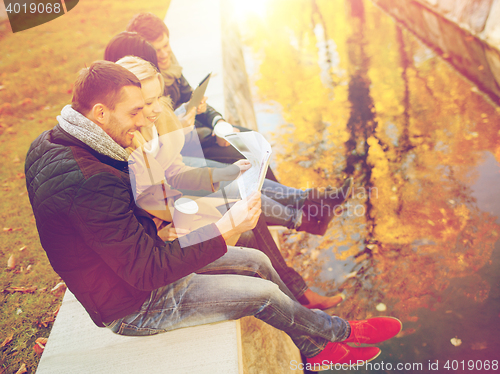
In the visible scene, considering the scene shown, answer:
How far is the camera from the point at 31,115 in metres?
4.58

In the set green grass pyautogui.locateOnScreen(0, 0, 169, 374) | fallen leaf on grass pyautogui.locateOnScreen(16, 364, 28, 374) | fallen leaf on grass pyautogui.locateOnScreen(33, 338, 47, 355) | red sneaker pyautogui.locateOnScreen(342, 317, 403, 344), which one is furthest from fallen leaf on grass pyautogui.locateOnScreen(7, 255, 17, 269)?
red sneaker pyautogui.locateOnScreen(342, 317, 403, 344)

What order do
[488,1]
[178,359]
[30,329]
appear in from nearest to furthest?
[178,359] → [30,329] → [488,1]

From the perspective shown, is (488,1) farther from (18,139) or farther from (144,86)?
(18,139)

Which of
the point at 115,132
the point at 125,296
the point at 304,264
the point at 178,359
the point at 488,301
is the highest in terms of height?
the point at 115,132

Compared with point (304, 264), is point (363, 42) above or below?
above

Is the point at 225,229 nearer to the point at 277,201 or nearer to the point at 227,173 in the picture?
the point at 227,173

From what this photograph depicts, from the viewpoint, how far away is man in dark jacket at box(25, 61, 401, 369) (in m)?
1.34

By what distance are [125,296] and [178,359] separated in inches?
19.1

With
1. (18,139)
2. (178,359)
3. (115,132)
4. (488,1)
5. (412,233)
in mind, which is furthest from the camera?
(488,1)

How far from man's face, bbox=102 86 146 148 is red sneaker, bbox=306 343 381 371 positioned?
1.71 metres

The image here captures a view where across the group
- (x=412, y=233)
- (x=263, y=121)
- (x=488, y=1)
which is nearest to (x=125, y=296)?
(x=412, y=233)

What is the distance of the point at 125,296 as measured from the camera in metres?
1.58

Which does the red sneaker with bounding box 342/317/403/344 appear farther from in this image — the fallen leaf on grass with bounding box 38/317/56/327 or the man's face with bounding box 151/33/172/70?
the man's face with bounding box 151/33/172/70

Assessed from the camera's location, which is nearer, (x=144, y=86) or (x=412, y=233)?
(x=144, y=86)
